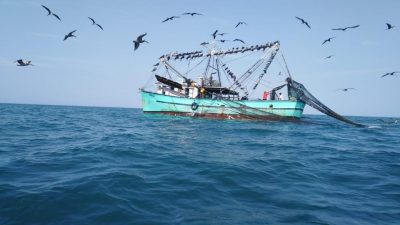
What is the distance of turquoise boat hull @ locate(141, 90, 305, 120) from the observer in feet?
102

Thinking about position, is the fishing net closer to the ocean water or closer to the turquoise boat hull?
the turquoise boat hull

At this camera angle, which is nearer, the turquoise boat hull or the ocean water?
the ocean water

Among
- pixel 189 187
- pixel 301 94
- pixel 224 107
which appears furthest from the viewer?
pixel 224 107

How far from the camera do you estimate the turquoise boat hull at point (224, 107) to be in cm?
3123

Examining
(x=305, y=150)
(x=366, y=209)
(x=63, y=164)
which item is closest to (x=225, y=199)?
(x=366, y=209)

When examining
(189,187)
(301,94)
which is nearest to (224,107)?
(301,94)

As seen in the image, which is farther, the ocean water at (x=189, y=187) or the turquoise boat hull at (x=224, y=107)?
the turquoise boat hull at (x=224, y=107)

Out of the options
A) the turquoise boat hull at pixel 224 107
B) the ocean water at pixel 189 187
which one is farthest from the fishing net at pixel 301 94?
the ocean water at pixel 189 187

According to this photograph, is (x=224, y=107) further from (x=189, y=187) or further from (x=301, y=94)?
(x=189, y=187)

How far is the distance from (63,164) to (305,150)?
32.0ft

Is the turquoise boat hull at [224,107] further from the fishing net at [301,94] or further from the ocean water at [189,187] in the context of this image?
the ocean water at [189,187]

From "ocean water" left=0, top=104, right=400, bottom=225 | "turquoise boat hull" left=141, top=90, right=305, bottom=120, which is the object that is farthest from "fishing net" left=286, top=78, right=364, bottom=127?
"ocean water" left=0, top=104, right=400, bottom=225

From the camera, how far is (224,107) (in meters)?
33.2

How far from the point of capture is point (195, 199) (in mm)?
6387
